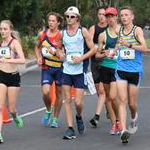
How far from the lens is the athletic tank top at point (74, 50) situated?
371 inches

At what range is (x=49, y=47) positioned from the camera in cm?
1016

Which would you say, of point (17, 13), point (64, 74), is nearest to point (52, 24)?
point (64, 74)

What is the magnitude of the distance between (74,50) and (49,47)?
823 mm

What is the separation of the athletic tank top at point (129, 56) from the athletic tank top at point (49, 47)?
146 cm

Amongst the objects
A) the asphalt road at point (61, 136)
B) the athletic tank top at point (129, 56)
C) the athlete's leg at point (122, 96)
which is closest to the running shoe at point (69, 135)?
the asphalt road at point (61, 136)

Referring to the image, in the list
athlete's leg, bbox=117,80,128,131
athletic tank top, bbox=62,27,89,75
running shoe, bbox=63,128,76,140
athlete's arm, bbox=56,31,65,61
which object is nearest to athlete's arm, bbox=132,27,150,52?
athlete's leg, bbox=117,80,128,131

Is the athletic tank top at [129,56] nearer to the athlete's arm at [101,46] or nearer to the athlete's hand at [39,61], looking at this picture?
the athlete's arm at [101,46]

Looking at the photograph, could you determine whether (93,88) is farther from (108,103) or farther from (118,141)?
(118,141)

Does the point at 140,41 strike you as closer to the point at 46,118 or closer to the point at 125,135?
the point at 125,135

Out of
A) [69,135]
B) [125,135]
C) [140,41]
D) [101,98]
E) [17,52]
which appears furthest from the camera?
[101,98]

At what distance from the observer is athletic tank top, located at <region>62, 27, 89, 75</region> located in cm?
943

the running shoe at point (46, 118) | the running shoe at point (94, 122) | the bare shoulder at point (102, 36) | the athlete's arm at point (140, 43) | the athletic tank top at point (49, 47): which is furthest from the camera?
the running shoe at point (46, 118)

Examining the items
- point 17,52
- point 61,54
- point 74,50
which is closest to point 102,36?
point 74,50

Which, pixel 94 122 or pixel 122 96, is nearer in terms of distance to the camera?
pixel 122 96
